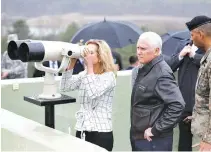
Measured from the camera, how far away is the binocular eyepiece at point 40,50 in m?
2.99

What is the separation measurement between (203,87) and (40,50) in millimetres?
1026

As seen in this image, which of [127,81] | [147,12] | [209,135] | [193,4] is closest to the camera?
[209,135]

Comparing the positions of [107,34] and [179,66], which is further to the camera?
[107,34]

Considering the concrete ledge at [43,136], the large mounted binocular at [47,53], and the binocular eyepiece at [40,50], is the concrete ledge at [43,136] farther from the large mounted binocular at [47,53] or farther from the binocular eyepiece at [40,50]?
the binocular eyepiece at [40,50]

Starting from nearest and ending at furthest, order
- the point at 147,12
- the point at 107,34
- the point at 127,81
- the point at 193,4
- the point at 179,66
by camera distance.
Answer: the point at 179,66 < the point at 127,81 < the point at 107,34 < the point at 193,4 < the point at 147,12

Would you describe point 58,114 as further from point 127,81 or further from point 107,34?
point 107,34

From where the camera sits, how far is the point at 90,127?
3.34 m

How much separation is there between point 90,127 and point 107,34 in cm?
354

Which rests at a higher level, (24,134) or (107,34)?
(107,34)

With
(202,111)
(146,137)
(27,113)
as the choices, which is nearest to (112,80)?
(146,137)

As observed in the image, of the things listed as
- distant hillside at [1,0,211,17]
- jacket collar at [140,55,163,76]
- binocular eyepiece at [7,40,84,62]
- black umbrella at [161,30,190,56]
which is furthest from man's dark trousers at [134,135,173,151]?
distant hillside at [1,0,211,17]

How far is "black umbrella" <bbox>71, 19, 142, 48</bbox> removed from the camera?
6602 millimetres

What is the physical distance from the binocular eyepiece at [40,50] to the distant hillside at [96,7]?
484cm

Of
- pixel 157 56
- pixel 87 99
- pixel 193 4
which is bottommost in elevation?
pixel 87 99
